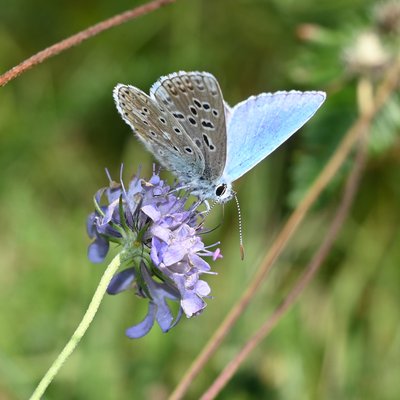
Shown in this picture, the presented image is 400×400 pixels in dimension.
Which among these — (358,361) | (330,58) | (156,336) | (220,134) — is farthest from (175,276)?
(330,58)

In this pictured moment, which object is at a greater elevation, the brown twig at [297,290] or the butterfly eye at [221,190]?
the butterfly eye at [221,190]

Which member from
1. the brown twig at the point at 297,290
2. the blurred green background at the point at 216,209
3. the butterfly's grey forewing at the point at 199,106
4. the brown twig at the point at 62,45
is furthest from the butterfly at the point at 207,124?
the blurred green background at the point at 216,209

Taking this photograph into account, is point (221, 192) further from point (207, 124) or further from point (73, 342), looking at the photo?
point (73, 342)

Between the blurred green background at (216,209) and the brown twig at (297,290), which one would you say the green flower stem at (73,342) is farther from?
the blurred green background at (216,209)

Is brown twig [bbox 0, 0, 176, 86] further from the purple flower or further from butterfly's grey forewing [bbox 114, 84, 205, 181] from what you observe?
the purple flower

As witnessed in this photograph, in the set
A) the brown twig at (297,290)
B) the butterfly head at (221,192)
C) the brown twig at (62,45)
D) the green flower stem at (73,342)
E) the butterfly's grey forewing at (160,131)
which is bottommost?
the brown twig at (297,290)

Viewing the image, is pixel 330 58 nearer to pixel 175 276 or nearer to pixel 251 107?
pixel 251 107
